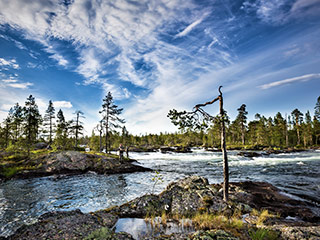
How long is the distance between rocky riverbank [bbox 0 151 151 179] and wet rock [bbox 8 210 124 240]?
17.5m

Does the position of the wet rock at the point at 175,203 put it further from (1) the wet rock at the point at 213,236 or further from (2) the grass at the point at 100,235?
(1) the wet rock at the point at 213,236

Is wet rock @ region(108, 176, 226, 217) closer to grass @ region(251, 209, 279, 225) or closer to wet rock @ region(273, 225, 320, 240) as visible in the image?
grass @ region(251, 209, 279, 225)

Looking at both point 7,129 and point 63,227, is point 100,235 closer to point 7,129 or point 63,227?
point 63,227

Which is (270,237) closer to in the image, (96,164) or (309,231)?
(309,231)

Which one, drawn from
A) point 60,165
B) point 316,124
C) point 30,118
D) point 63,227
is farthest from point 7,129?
point 316,124

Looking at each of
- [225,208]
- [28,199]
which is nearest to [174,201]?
[225,208]

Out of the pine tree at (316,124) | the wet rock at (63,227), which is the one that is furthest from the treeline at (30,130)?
the pine tree at (316,124)

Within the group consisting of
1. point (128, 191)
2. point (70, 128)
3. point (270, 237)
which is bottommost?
point (128, 191)

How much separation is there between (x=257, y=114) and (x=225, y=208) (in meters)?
92.8

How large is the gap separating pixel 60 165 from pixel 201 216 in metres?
22.6

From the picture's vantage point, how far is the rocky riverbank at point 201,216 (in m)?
6.05

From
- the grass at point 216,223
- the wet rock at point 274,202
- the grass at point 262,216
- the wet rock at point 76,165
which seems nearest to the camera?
the grass at point 216,223

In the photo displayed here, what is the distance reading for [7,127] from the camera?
44750mm

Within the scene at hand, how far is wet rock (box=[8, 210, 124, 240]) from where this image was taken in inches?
238
